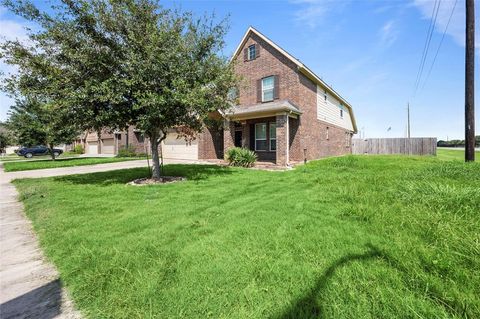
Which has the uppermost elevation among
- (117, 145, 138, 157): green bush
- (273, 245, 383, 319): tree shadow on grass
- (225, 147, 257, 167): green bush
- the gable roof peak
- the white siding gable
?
the gable roof peak

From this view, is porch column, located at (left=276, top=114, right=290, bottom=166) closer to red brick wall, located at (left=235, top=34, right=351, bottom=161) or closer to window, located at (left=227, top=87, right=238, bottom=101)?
red brick wall, located at (left=235, top=34, right=351, bottom=161)

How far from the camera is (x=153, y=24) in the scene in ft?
25.2

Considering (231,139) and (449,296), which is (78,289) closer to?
(449,296)

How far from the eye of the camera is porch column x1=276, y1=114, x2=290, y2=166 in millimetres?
12656

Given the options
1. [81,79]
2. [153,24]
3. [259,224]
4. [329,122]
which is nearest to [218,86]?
[153,24]

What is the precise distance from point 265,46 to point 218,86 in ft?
26.8

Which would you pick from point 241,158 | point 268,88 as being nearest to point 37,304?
point 241,158

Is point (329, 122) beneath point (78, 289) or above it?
above

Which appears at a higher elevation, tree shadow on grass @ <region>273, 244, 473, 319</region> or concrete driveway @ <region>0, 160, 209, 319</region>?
tree shadow on grass @ <region>273, 244, 473, 319</region>

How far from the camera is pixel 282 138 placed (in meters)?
12.7

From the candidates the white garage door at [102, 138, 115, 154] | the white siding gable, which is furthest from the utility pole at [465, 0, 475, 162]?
the white garage door at [102, 138, 115, 154]

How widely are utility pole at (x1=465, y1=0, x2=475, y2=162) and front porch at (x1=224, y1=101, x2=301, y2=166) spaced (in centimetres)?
725

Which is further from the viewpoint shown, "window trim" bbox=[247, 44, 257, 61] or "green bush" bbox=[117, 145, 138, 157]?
"green bush" bbox=[117, 145, 138, 157]

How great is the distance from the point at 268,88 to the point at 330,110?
277 inches
